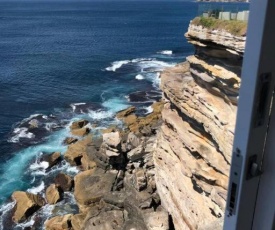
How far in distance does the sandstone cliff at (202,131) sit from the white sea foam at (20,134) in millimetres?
21787

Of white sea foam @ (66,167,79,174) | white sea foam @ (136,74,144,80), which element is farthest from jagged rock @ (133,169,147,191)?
white sea foam @ (136,74,144,80)

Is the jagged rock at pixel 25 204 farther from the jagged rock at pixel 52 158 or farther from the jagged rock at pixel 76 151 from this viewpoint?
the jagged rock at pixel 52 158

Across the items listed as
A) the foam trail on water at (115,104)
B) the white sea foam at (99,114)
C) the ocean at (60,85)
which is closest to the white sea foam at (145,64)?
the ocean at (60,85)

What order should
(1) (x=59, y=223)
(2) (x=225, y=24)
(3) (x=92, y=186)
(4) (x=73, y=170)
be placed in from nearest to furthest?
(2) (x=225, y=24)
(1) (x=59, y=223)
(3) (x=92, y=186)
(4) (x=73, y=170)

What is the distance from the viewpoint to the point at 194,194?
55.0 feet

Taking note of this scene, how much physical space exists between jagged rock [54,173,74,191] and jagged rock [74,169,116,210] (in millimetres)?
1037

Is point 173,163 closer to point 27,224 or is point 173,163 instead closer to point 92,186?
point 92,186

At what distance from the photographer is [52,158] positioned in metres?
32.5

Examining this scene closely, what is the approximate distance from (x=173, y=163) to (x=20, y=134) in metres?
23.9

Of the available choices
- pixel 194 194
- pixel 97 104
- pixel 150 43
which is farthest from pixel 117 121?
pixel 150 43

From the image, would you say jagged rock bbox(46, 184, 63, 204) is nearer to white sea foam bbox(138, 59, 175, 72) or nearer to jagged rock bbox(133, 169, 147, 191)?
jagged rock bbox(133, 169, 147, 191)

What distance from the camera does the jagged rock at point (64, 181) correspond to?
92.0ft

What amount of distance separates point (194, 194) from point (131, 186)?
22.8 ft

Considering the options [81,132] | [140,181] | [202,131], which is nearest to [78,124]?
[81,132]
